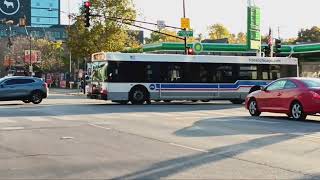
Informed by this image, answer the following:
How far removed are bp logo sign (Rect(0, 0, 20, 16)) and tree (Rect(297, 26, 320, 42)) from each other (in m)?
58.0

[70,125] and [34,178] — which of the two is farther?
[70,125]

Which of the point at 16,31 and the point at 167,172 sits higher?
the point at 16,31

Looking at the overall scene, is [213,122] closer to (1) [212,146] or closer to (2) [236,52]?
(1) [212,146]

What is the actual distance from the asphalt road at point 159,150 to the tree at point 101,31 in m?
39.8

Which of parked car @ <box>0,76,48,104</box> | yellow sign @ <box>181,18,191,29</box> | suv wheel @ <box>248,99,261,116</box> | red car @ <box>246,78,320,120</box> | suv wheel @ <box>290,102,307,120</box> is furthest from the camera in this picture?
yellow sign @ <box>181,18,191,29</box>

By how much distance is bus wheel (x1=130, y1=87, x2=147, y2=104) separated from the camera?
30250 millimetres

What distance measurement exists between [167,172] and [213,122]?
365 inches

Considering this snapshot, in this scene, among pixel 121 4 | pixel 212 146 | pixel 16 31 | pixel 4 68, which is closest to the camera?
pixel 212 146

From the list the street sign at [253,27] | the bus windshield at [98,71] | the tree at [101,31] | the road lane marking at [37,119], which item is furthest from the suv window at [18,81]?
the tree at [101,31]

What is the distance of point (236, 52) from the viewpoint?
60750mm

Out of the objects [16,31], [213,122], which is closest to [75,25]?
[213,122]

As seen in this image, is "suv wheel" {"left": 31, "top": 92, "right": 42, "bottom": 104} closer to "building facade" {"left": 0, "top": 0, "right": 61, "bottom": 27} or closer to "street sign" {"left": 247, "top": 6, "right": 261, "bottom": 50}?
"street sign" {"left": 247, "top": 6, "right": 261, "bottom": 50}

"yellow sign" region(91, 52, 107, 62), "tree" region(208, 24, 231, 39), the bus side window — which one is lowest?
the bus side window

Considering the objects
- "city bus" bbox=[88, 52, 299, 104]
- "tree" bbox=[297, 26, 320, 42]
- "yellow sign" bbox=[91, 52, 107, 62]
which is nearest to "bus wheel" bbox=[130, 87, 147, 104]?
"city bus" bbox=[88, 52, 299, 104]
